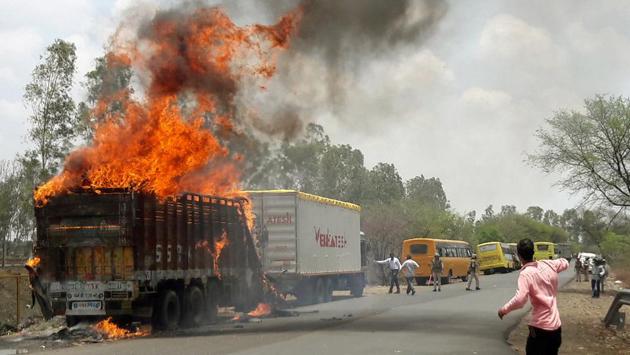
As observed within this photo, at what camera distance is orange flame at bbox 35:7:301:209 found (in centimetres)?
1590

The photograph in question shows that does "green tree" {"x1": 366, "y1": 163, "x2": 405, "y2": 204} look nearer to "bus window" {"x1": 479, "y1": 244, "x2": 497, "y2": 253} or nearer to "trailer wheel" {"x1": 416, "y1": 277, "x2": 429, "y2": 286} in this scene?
"bus window" {"x1": 479, "y1": 244, "x2": 497, "y2": 253}

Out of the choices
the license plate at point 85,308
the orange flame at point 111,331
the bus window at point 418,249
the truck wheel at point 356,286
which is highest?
the bus window at point 418,249

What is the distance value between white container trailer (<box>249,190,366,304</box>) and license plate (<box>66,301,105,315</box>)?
6751 millimetres

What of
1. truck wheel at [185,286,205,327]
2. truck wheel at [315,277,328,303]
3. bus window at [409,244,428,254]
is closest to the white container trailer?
truck wheel at [315,277,328,303]

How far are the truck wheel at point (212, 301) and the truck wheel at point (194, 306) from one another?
43 cm

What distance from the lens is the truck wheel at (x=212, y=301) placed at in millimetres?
18000

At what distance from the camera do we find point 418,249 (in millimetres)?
42438

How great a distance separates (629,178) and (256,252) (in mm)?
20508

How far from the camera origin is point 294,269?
2281 cm

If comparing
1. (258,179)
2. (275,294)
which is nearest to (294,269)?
(275,294)

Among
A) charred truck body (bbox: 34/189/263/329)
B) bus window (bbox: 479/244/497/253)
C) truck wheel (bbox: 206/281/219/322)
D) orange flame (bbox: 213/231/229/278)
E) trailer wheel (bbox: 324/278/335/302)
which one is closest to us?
charred truck body (bbox: 34/189/263/329)

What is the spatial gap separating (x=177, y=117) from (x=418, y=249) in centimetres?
2771

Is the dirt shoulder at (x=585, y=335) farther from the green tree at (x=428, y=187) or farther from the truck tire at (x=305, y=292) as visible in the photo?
the green tree at (x=428, y=187)

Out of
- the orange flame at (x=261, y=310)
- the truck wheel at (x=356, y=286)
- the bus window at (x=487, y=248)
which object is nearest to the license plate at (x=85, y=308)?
the orange flame at (x=261, y=310)
